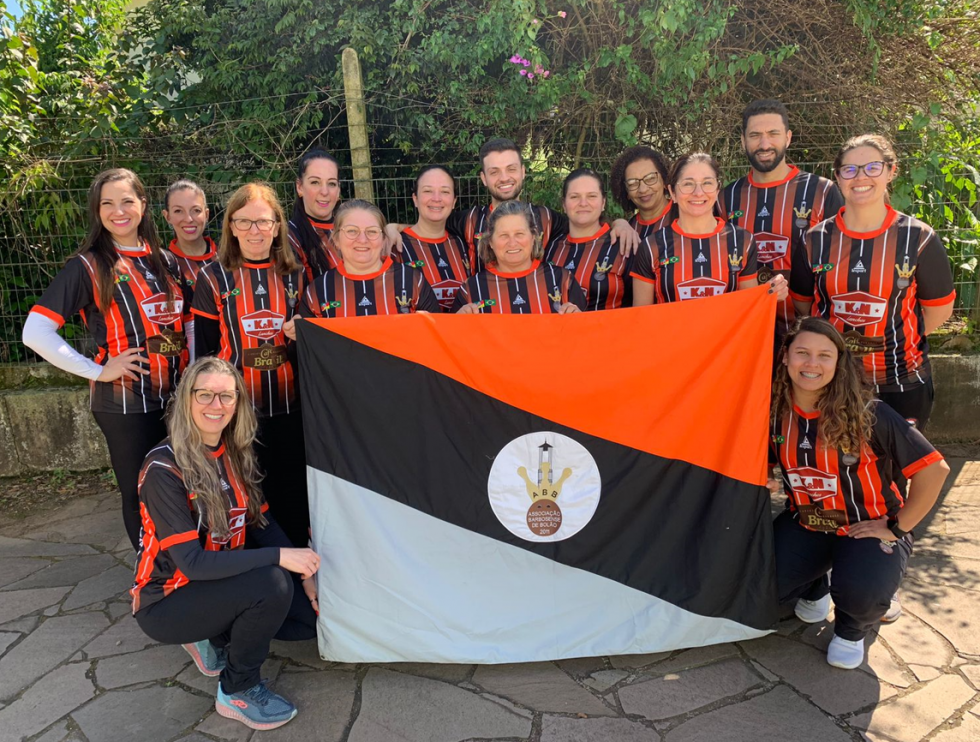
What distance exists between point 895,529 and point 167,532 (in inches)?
109

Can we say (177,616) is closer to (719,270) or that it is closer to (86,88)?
(719,270)

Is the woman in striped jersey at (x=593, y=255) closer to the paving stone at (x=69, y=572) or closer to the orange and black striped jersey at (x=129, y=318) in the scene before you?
the orange and black striped jersey at (x=129, y=318)

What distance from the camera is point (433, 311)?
3547 mm

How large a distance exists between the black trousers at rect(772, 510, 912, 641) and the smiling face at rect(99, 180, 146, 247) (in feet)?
10.2

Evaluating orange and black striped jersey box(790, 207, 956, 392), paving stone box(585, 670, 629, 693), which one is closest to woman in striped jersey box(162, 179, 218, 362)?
paving stone box(585, 670, 629, 693)

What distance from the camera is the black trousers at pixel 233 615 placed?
279 cm

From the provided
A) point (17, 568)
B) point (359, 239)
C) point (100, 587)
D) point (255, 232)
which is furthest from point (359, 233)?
point (17, 568)

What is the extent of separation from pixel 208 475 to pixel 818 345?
7.83ft

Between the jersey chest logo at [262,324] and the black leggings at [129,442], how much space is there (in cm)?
55

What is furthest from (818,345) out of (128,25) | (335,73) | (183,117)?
(128,25)

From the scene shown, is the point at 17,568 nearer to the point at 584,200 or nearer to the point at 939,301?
the point at 584,200

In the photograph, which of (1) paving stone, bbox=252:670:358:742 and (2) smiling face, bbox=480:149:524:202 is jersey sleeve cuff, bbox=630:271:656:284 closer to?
(2) smiling face, bbox=480:149:524:202

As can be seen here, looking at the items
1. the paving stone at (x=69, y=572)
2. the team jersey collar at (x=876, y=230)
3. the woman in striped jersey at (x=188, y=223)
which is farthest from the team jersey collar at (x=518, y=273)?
the paving stone at (x=69, y=572)

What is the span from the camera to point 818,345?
3043 millimetres
